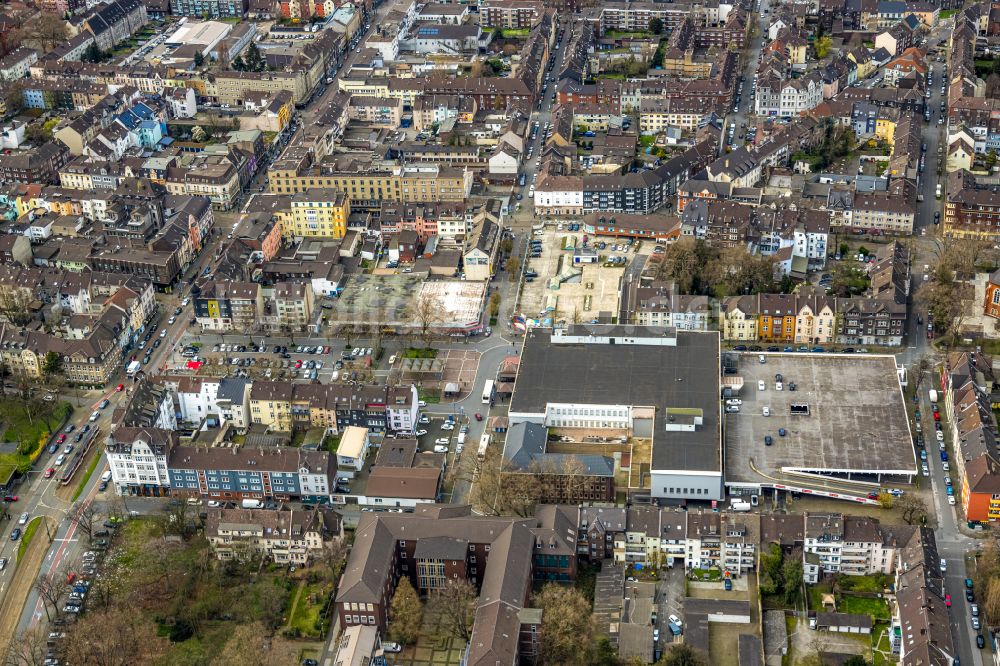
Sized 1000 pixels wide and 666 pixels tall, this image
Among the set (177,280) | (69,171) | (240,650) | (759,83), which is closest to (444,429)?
(240,650)

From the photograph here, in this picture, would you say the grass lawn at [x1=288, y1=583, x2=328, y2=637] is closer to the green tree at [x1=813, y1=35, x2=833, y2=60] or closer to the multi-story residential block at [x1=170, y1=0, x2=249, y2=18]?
the green tree at [x1=813, y1=35, x2=833, y2=60]

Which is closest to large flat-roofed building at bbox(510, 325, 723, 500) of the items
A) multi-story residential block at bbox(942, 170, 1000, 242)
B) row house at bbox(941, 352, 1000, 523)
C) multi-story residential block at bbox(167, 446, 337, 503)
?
multi-story residential block at bbox(167, 446, 337, 503)

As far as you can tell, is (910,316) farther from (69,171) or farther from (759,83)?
(69,171)

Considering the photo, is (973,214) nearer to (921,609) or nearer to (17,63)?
(921,609)

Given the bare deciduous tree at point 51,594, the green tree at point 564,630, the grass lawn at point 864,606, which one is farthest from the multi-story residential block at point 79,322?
the grass lawn at point 864,606

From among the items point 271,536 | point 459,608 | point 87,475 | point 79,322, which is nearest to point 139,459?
point 87,475

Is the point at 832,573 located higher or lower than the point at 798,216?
lower

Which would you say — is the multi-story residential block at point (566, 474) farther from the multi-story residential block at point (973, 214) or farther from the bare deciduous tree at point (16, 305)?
the multi-story residential block at point (973, 214)
